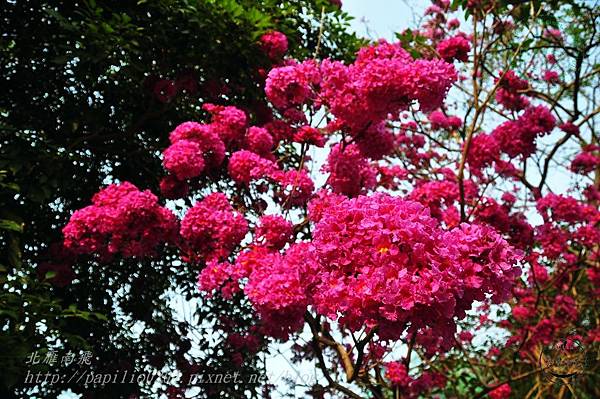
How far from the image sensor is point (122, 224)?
3215 millimetres

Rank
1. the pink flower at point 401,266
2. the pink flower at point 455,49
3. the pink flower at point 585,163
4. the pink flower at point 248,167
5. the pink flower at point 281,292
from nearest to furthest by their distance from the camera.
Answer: the pink flower at point 401,266
the pink flower at point 281,292
the pink flower at point 248,167
the pink flower at point 455,49
the pink flower at point 585,163

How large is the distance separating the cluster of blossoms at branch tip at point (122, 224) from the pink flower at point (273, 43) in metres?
1.57

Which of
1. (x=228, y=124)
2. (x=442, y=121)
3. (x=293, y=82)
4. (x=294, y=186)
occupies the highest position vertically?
(x=442, y=121)

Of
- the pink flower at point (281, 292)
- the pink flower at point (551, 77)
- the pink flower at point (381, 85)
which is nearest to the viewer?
the pink flower at point (281, 292)

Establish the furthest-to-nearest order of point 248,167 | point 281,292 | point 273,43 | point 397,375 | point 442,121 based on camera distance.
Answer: point 442,121 < point 397,375 < point 273,43 < point 248,167 < point 281,292

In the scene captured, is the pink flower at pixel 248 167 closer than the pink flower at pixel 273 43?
Yes

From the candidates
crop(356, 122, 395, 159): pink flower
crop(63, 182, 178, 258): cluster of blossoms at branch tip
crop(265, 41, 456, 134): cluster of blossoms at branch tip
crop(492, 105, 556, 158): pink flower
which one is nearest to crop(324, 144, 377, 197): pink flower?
crop(356, 122, 395, 159): pink flower

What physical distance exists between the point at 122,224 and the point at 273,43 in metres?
1.85

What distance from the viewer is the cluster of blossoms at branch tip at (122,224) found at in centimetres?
321

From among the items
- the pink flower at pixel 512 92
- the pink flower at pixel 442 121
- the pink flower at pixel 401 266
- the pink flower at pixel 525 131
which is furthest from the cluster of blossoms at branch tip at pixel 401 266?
the pink flower at pixel 442 121

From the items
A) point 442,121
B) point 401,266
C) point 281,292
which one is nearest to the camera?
point 401,266

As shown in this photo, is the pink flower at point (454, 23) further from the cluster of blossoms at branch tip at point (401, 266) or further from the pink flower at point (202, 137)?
the cluster of blossoms at branch tip at point (401, 266)

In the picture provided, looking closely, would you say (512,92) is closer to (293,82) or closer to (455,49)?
(455,49)

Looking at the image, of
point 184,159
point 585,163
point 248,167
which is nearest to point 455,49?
point 248,167
